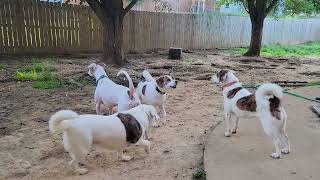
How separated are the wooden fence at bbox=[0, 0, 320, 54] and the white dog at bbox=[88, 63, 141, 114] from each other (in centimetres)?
884

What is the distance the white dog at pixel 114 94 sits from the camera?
556cm

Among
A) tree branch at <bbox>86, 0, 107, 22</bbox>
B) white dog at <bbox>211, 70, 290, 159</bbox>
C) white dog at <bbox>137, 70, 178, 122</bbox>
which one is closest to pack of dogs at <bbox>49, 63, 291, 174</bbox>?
white dog at <bbox>211, 70, 290, 159</bbox>

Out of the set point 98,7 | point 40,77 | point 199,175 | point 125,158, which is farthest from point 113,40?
point 199,175

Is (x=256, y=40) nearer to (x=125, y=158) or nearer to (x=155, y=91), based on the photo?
(x=155, y=91)

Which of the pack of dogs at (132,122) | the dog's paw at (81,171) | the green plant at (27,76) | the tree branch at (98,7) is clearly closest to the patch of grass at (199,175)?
the pack of dogs at (132,122)

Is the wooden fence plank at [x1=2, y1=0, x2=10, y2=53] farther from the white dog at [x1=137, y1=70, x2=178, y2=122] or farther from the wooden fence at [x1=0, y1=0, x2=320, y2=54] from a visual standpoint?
the white dog at [x1=137, y1=70, x2=178, y2=122]

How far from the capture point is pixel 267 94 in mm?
4609

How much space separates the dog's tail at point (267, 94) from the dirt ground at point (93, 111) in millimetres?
1051

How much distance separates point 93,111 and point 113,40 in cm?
600

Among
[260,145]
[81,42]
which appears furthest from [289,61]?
[260,145]

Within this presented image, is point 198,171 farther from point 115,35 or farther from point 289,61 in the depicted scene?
point 289,61

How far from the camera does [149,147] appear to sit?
504 centimetres

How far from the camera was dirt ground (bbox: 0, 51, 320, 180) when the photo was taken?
447 centimetres

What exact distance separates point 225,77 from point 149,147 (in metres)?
1.62
